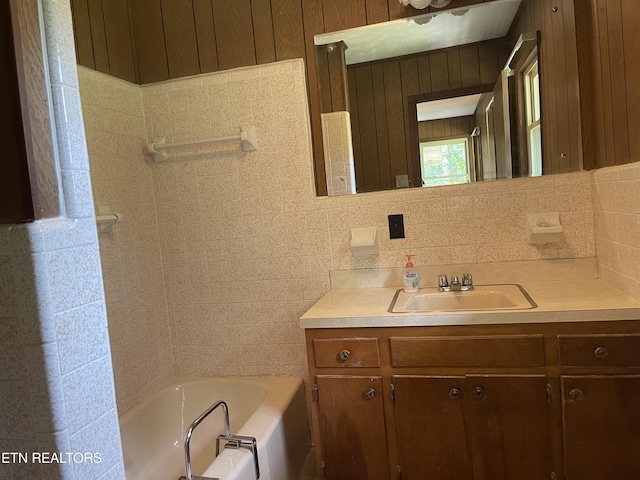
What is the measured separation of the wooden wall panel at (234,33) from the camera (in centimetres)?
218

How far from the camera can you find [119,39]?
2.22 meters

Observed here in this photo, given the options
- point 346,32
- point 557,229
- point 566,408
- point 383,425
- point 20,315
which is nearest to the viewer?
point 20,315

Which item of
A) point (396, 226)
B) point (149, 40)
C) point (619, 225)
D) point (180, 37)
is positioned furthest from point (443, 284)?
point (149, 40)

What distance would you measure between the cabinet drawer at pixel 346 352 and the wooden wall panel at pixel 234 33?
1.44 meters

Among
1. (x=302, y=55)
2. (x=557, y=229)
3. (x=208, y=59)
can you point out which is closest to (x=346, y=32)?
(x=302, y=55)

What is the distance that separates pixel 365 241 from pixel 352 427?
0.82 meters

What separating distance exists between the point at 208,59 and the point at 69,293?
1.91 m

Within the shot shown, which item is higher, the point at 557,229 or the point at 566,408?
the point at 557,229

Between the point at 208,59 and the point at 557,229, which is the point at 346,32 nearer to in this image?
the point at 208,59

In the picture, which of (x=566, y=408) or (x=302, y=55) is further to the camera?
(x=302, y=55)

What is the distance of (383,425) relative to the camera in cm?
166

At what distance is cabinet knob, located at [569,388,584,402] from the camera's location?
4.87 ft

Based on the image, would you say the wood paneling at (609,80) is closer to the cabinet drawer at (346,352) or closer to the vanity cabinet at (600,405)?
the vanity cabinet at (600,405)

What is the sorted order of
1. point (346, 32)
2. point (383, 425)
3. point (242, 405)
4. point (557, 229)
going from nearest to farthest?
point (383, 425)
point (557, 229)
point (346, 32)
point (242, 405)
